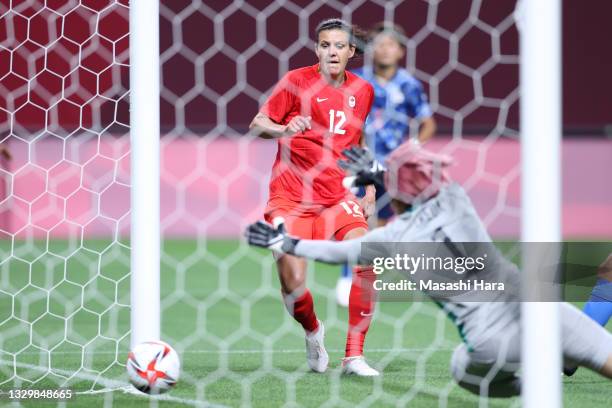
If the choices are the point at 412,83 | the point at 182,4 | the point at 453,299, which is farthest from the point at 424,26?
the point at 453,299

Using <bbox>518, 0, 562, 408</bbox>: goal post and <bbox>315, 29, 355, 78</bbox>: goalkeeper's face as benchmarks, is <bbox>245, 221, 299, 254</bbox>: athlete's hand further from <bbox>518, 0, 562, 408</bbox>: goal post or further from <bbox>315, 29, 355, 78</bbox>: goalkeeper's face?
<bbox>315, 29, 355, 78</bbox>: goalkeeper's face

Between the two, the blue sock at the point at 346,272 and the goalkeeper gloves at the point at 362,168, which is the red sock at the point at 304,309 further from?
the blue sock at the point at 346,272

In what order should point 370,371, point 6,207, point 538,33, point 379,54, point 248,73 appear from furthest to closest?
point 248,73
point 6,207
point 379,54
point 370,371
point 538,33

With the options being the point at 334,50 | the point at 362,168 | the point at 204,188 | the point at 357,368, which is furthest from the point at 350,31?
the point at 204,188

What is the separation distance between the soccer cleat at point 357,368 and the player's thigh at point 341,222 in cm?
52

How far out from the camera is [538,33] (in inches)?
100

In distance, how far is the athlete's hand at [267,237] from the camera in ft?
9.56

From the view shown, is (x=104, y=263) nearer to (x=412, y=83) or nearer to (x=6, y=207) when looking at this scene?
(x=6, y=207)

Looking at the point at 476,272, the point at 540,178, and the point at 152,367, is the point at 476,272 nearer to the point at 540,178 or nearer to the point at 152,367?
the point at 540,178

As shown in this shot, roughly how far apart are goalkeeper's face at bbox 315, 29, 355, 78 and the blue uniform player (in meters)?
2.25

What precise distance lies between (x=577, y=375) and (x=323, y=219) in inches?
49.6

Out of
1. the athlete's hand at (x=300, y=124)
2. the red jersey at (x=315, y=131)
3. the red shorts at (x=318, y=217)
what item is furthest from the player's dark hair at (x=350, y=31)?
the athlete's hand at (x=300, y=124)

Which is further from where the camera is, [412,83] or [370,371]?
[412,83]

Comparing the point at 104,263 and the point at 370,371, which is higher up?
the point at 104,263
